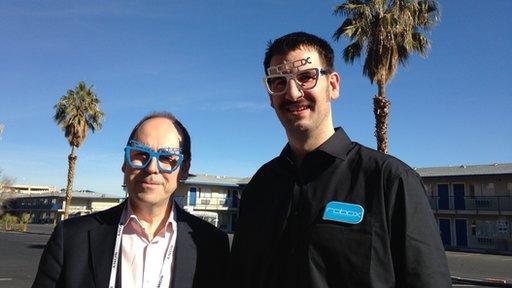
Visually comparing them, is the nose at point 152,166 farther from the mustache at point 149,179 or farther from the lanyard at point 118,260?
the lanyard at point 118,260

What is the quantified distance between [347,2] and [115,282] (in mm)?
17905

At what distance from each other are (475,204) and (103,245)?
112 ft

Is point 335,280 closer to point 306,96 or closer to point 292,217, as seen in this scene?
point 292,217

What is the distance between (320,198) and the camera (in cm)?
234

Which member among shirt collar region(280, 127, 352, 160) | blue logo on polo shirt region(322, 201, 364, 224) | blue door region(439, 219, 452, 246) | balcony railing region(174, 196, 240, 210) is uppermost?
shirt collar region(280, 127, 352, 160)

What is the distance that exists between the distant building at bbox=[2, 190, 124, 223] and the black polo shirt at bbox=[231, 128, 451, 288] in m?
63.9

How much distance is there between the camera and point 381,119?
16266mm

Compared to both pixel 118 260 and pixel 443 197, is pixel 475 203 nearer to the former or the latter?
pixel 443 197

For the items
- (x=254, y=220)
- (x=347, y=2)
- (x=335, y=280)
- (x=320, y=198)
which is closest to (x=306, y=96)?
(x=320, y=198)

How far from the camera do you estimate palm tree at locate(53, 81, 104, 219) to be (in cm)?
3191

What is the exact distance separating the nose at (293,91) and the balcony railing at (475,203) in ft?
107

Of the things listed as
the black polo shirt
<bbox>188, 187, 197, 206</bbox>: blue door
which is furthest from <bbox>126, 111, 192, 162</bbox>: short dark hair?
<bbox>188, 187, 197, 206</bbox>: blue door

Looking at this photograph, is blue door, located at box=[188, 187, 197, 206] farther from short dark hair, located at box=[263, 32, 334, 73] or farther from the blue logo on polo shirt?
the blue logo on polo shirt

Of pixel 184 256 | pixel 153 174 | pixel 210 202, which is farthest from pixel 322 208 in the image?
pixel 210 202
